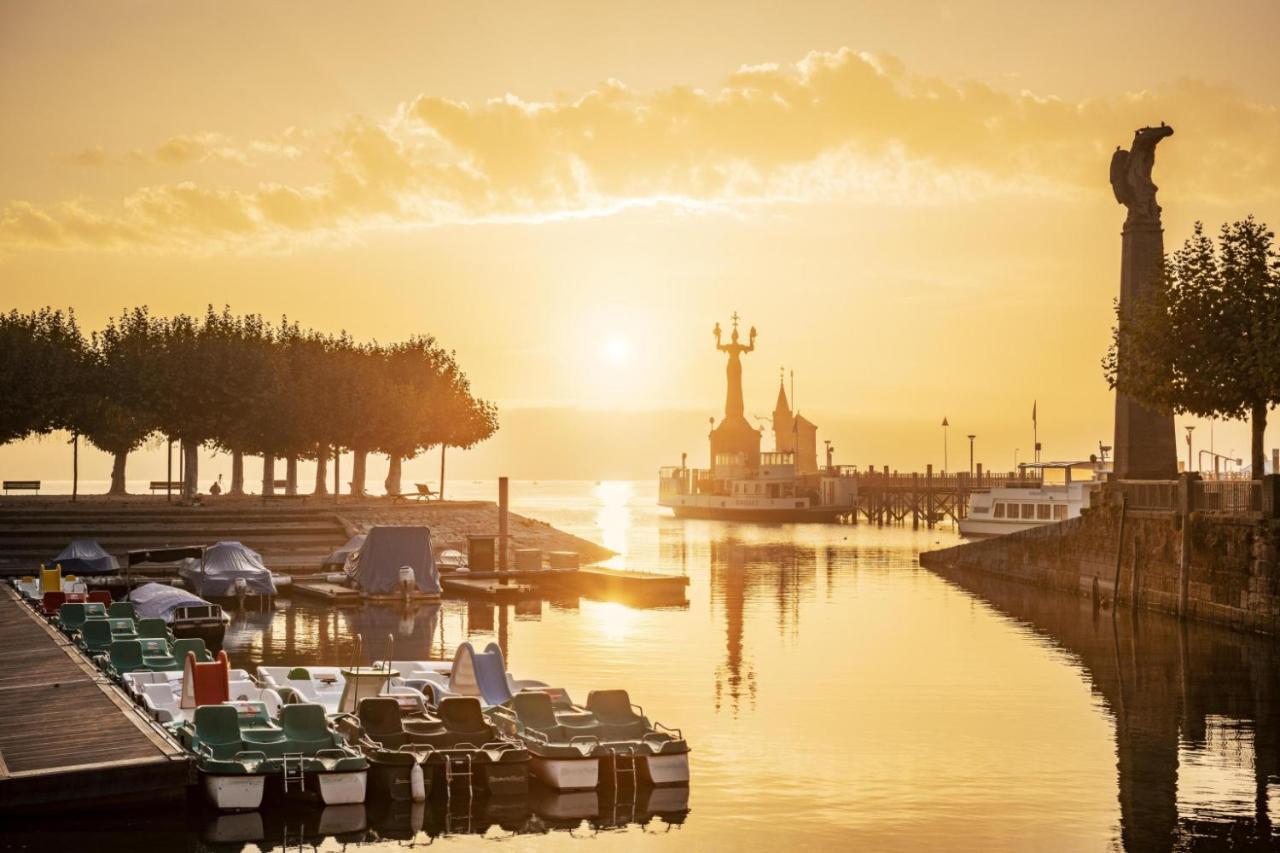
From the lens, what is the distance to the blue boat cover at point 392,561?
219 ft

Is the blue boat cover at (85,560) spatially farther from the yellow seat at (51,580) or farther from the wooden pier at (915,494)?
the wooden pier at (915,494)

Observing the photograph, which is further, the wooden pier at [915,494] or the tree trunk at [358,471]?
the wooden pier at [915,494]

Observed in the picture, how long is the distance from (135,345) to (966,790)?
85957 millimetres

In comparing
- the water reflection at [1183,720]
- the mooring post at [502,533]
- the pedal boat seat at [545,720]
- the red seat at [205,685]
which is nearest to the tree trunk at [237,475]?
the mooring post at [502,533]

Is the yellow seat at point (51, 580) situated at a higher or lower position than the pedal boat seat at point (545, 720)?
higher

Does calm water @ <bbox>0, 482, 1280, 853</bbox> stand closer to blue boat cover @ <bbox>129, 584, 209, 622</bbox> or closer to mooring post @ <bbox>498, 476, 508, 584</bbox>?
blue boat cover @ <bbox>129, 584, 209, 622</bbox>

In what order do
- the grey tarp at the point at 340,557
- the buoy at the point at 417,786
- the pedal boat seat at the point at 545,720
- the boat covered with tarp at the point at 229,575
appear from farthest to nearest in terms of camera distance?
the grey tarp at the point at 340,557, the boat covered with tarp at the point at 229,575, the pedal boat seat at the point at 545,720, the buoy at the point at 417,786

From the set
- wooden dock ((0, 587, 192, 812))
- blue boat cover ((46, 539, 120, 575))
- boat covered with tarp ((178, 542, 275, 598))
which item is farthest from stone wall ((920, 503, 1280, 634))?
blue boat cover ((46, 539, 120, 575))

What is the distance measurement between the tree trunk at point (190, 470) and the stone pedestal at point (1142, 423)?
5794 centimetres

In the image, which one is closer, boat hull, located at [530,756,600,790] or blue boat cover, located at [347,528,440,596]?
boat hull, located at [530,756,600,790]

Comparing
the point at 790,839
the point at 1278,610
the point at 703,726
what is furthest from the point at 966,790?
the point at 1278,610

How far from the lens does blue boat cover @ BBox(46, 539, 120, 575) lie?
→ 68812mm

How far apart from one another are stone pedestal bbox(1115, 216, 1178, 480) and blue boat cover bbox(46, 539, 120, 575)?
47216 mm

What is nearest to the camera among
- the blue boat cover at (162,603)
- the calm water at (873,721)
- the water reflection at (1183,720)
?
the calm water at (873,721)
